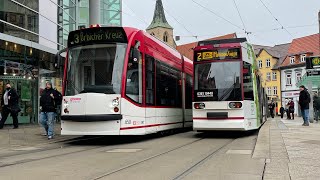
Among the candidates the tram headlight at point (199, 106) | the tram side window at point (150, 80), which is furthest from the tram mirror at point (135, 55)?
the tram headlight at point (199, 106)

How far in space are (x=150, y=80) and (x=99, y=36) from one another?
6.68ft

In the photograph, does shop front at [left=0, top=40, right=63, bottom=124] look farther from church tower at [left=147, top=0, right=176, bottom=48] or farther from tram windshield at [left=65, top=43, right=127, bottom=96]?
church tower at [left=147, top=0, right=176, bottom=48]

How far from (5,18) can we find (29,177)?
43.8 feet

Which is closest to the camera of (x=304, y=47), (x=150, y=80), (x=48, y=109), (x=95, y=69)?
(x=95, y=69)

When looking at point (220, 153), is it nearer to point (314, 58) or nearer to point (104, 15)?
point (314, 58)

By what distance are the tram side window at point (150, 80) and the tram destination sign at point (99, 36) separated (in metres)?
1.28

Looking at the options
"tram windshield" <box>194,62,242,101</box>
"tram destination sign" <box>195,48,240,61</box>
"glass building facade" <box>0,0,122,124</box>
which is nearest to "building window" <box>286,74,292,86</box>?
"glass building facade" <box>0,0,122,124</box>

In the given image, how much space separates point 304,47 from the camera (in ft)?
236

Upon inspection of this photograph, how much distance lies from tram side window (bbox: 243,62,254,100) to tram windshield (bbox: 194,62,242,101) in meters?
0.25

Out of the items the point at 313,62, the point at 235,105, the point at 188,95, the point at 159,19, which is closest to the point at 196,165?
the point at 235,105

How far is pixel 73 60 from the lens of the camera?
39.1 feet

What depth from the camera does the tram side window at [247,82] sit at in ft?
43.9

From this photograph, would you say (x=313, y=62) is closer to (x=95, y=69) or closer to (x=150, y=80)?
(x=150, y=80)

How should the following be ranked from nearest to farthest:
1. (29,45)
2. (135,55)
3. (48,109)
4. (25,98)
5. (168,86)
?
(135,55)
(48,109)
(168,86)
(29,45)
(25,98)
